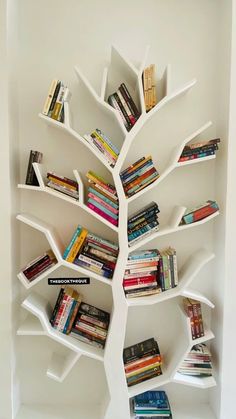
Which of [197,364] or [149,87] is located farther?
[197,364]

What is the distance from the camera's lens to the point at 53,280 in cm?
147

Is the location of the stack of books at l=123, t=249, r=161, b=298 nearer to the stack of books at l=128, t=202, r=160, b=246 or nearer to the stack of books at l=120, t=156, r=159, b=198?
the stack of books at l=128, t=202, r=160, b=246

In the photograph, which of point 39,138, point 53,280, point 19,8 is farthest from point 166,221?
point 19,8

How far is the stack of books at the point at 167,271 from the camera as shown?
55.9 inches

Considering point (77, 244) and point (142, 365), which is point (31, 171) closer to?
point (77, 244)

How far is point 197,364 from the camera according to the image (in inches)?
58.9

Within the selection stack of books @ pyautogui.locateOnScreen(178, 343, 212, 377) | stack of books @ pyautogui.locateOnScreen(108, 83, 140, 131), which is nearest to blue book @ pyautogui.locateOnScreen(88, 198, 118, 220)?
stack of books @ pyautogui.locateOnScreen(108, 83, 140, 131)

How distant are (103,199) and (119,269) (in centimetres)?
32

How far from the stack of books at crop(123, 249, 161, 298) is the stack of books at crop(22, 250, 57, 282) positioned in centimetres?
35

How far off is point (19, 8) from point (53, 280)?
1291 mm

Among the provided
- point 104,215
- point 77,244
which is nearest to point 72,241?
point 77,244

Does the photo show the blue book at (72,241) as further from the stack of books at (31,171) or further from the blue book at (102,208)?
the stack of books at (31,171)

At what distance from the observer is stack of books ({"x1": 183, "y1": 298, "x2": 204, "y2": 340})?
1.44 metres

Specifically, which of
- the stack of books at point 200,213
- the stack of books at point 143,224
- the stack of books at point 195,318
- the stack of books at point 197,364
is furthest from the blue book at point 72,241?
the stack of books at point 197,364
